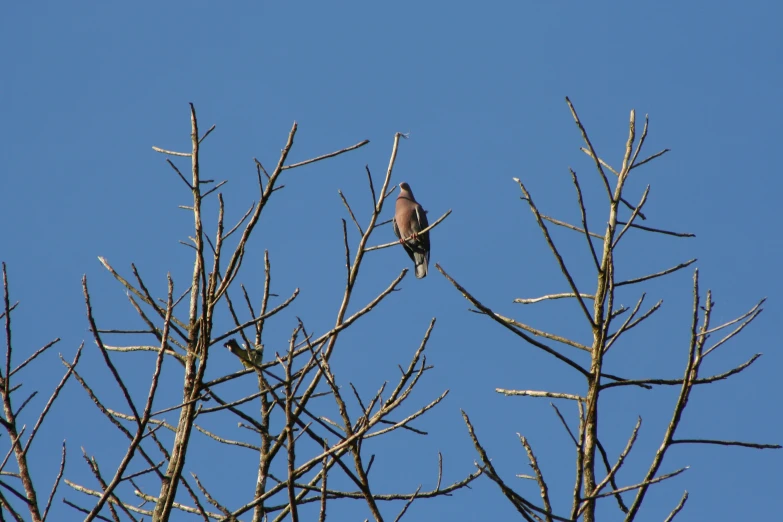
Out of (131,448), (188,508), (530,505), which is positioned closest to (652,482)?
(530,505)

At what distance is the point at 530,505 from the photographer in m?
1.86

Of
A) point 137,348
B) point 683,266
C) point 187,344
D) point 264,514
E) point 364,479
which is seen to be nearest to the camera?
point 364,479

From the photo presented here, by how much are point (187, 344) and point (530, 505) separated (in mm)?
1208

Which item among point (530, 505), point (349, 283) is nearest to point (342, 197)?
point (349, 283)

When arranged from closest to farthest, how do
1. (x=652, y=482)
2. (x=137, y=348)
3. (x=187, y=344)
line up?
(x=652, y=482), (x=187, y=344), (x=137, y=348)

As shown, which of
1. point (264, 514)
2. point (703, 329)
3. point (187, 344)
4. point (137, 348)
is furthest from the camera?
point (264, 514)

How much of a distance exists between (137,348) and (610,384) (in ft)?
5.39

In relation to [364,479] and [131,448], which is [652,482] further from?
[131,448]

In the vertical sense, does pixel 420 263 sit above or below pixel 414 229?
below

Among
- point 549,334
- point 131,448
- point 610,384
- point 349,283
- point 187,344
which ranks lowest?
point 131,448

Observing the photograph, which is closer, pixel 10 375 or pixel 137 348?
pixel 10 375

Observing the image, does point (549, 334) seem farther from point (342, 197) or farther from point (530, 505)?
point (342, 197)

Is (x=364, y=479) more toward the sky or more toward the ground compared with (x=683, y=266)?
more toward the ground

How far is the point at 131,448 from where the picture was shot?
1.93m
